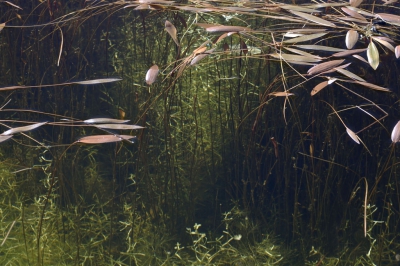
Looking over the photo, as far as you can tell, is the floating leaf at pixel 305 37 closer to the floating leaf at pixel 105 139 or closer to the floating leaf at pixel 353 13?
the floating leaf at pixel 353 13

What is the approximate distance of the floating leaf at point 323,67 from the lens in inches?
41.5

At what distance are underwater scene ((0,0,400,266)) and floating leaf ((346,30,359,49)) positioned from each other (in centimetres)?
11

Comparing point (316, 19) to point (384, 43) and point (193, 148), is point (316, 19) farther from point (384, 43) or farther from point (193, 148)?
point (193, 148)

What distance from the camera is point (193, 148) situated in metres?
1.46

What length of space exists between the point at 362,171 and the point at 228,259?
0.45 metres

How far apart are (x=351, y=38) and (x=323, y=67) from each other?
0.10 m

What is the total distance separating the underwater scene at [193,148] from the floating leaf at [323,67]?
0.16 meters

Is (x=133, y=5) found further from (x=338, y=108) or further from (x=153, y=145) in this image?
(x=338, y=108)

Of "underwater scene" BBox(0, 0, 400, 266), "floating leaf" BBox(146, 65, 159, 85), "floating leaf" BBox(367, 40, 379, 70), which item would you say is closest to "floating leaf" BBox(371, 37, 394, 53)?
"floating leaf" BBox(367, 40, 379, 70)

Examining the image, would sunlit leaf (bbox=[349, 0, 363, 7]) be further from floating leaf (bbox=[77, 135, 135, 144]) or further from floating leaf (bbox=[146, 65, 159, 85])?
floating leaf (bbox=[77, 135, 135, 144])

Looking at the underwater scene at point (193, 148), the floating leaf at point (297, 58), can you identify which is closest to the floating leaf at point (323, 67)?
the floating leaf at point (297, 58)

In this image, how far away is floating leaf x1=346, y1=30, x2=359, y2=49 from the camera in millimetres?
1071

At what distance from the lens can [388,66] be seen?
126cm

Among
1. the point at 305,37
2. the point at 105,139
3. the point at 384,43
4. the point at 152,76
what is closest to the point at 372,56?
the point at 384,43
